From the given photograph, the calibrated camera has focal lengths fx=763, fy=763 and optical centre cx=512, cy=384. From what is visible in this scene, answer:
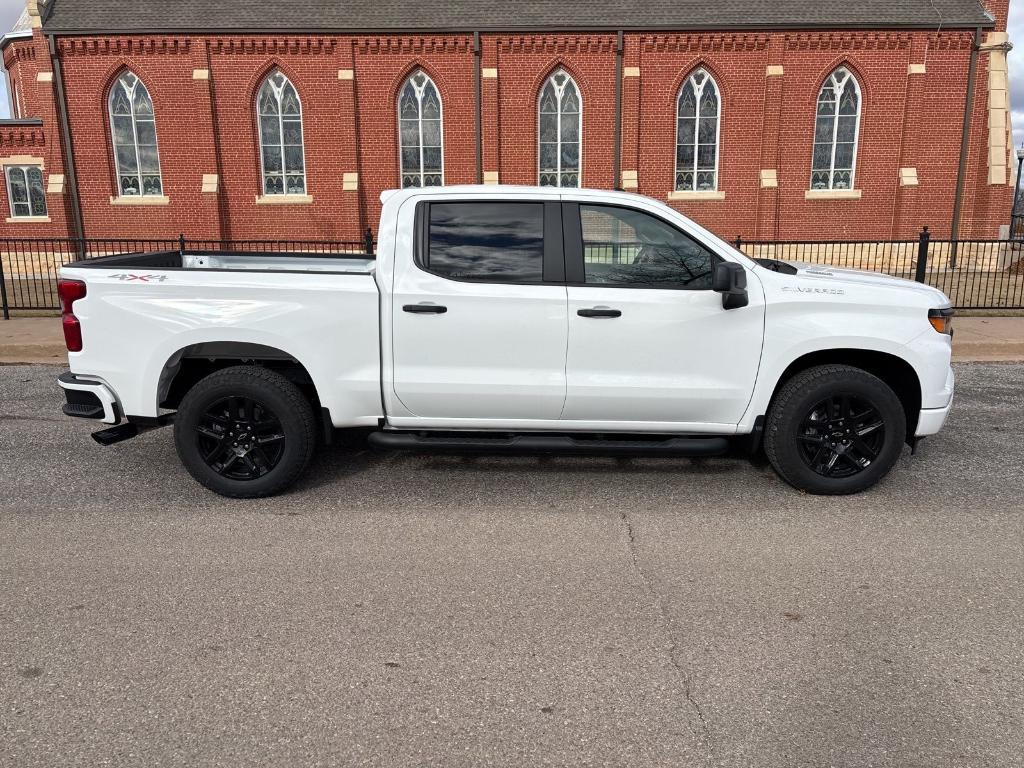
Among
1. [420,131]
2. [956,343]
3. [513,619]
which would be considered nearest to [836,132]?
[420,131]

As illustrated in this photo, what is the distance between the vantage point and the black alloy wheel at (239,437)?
5.00 metres

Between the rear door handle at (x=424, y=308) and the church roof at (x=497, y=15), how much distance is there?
727 inches

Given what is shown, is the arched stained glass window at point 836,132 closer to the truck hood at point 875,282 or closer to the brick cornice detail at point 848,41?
the brick cornice detail at point 848,41

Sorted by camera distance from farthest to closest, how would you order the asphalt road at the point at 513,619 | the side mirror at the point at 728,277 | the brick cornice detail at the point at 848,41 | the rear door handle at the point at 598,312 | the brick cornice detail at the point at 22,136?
1. the brick cornice detail at the point at 22,136
2. the brick cornice detail at the point at 848,41
3. the rear door handle at the point at 598,312
4. the side mirror at the point at 728,277
5. the asphalt road at the point at 513,619

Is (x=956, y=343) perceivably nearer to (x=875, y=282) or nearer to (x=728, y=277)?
(x=875, y=282)

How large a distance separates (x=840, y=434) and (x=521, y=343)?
2.19 metres

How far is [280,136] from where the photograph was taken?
21578 mm

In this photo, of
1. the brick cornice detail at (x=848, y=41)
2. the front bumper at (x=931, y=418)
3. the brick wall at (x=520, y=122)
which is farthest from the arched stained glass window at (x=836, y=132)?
the front bumper at (x=931, y=418)

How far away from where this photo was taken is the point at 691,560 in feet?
13.5

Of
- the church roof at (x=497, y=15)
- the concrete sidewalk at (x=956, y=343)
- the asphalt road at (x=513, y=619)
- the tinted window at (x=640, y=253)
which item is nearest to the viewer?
the asphalt road at (x=513, y=619)

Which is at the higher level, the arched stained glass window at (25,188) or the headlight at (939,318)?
the arched stained glass window at (25,188)

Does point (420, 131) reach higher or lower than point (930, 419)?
higher

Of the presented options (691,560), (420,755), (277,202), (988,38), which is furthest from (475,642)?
(988,38)

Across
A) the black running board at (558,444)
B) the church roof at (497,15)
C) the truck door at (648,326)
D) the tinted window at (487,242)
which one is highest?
the church roof at (497,15)
